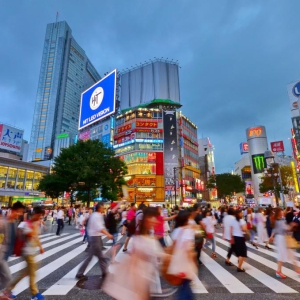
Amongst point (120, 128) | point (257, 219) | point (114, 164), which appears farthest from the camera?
point (120, 128)

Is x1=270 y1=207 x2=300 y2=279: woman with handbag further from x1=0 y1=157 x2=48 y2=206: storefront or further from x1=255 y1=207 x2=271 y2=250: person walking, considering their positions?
x1=0 y1=157 x2=48 y2=206: storefront

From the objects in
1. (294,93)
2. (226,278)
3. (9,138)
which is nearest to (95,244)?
(226,278)

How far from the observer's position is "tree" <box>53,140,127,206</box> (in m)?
28.7

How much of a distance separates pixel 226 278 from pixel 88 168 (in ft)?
79.2

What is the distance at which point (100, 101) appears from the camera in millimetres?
42656

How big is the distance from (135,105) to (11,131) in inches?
1340

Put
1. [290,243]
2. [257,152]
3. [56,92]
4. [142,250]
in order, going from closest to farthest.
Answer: [142,250] → [290,243] → [257,152] → [56,92]

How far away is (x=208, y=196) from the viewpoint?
80375 mm

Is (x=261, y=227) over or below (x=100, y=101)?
below

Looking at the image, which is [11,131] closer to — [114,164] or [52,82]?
[114,164]

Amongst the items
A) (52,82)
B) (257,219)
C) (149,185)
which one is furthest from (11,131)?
(52,82)

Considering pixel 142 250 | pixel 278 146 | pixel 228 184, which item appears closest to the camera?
Result: pixel 142 250

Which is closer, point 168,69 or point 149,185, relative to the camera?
point 149,185

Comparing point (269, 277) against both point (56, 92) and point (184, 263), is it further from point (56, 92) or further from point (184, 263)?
point (56, 92)
